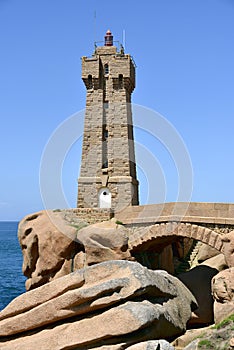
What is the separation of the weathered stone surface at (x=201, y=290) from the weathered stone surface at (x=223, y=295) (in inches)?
90.9

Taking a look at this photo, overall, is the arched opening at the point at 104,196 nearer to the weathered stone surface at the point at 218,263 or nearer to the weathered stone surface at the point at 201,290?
the weathered stone surface at the point at 218,263

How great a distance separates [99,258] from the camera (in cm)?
2091

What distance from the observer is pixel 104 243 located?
21.1m

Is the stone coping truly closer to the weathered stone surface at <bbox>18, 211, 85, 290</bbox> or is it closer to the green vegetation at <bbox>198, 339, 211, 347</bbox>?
the weathered stone surface at <bbox>18, 211, 85, 290</bbox>

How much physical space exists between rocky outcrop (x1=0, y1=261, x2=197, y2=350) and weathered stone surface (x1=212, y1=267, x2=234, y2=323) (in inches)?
57.5

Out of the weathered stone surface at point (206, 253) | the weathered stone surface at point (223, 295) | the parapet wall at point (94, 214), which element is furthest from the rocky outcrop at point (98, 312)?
the weathered stone surface at point (206, 253)

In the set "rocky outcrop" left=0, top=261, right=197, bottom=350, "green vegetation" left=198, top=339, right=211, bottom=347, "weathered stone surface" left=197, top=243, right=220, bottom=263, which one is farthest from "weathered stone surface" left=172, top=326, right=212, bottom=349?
"weathered stone surface" left=197, top=243, right=220, bottom=263

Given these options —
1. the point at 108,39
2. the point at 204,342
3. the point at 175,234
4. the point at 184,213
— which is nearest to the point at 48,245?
the point at 175,234

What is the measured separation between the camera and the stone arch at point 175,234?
17.9 meters

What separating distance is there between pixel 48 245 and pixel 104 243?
3058 mm

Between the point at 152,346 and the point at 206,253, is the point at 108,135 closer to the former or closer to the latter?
the point at 206,253

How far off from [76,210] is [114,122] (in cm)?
718

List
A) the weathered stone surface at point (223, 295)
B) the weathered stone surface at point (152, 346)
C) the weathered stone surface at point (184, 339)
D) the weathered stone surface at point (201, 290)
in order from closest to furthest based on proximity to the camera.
Answer: 1. the weathered stone surface at point (152, 346)
2. the weathered stone surface at point (184, 339)
3. the weathered stone surface at point (223, 295)
4. the weathered stone surface at point (201, 290)

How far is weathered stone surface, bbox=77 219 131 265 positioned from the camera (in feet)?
68.7
